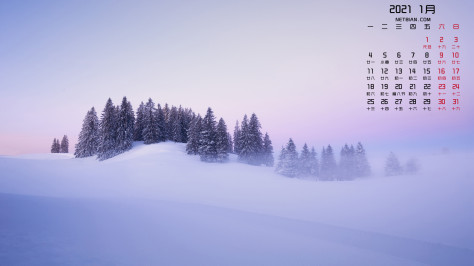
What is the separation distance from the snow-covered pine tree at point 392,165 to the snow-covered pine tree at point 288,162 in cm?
1986

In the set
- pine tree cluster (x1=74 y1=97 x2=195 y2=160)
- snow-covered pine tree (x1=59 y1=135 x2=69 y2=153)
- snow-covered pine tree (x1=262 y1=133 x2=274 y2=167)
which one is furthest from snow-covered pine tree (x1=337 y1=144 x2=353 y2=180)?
snow-covered pine tree (x1=59 y1=135 x2=69 y2=153)

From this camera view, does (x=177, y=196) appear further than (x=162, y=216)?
Yes

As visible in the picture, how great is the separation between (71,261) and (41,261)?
0.57m

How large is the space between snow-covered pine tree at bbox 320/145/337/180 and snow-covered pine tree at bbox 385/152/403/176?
13.7m

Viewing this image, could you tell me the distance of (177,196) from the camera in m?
15.5

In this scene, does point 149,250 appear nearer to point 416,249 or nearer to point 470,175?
point 416,249

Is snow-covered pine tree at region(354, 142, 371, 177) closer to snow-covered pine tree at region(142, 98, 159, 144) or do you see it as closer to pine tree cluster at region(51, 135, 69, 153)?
snow-covered pine tree at region(142, 98, 159, 144)

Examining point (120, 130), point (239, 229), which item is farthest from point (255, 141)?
point (239, 229)

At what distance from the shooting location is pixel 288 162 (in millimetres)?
44688

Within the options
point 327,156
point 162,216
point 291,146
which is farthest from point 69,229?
point 327,156

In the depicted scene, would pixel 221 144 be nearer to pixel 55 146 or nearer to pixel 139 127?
pixel 139 127

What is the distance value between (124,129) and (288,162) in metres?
34.3

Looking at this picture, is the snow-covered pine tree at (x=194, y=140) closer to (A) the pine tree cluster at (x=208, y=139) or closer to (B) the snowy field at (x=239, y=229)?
(A) the pine tree cluster at (x=208, y=139)

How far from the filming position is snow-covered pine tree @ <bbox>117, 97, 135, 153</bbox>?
48.7 meters
